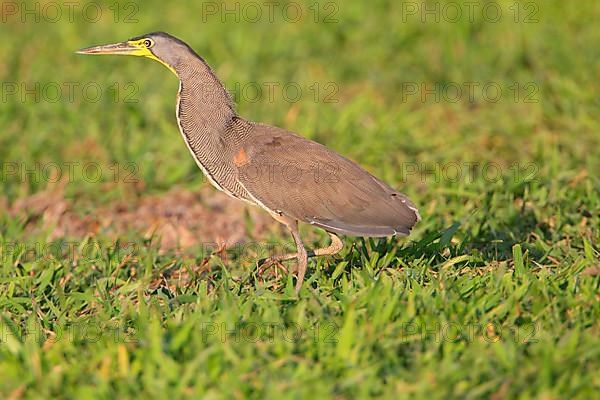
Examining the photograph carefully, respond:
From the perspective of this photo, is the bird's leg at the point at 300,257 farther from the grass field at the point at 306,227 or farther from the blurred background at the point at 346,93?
the blurred background at the point at 346,93

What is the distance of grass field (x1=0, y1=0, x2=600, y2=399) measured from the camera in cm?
446

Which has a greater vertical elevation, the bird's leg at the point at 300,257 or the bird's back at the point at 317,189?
the bird's back at the point at 317,189

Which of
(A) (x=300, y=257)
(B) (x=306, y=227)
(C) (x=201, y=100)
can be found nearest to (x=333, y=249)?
(A) (x=300, y=257)

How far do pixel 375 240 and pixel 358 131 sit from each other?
2336mm

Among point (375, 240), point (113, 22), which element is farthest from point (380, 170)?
point (113, 22)

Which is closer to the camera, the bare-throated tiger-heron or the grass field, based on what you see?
the grass field

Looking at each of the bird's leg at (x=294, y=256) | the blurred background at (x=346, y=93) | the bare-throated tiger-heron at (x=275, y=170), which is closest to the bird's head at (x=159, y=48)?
the bare-throated tiger-heron at (x=275, y=170)

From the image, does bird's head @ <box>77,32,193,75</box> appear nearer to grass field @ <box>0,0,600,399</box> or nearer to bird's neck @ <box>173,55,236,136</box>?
bird's neck @ <box>173,55,236,136</box>

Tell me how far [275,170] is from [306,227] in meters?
1.52

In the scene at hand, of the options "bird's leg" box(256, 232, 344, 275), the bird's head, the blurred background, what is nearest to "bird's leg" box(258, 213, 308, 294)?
"bird's leg" box(256, 232, 344, 275)

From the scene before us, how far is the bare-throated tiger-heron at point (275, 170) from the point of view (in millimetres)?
5512

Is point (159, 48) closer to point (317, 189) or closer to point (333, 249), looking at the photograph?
point (317, 189)

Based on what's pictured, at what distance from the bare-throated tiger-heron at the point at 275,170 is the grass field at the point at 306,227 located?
284 millimetres

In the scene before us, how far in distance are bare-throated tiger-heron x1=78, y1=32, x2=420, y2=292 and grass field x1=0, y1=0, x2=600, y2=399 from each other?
284 mm
